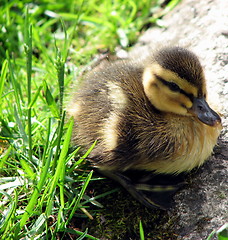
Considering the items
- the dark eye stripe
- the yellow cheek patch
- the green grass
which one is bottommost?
the green grass

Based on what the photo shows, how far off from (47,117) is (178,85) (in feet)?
3.10

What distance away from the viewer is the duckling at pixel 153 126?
7.45ft

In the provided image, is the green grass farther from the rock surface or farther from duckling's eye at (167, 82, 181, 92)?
duckling's eye at (167, 82, 181, 92)

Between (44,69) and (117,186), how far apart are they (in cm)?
A: 147

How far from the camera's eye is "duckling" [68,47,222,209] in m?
2.27

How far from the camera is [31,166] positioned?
2475 millimetres

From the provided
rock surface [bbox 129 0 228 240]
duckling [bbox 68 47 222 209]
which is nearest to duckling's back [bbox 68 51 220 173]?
duckling [bbox 68 47 222 209]

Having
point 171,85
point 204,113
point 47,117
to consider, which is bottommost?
point 47,117

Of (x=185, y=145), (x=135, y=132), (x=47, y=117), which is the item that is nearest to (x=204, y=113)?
(x=185, y=145)

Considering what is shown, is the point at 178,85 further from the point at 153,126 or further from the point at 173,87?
the point at 153,126

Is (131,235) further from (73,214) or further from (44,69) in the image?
(44,69)

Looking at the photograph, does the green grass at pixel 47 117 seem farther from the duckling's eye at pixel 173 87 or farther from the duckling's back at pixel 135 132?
the duckling's eye at pixel 173 87

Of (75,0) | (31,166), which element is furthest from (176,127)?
(75,0)

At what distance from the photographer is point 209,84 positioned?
2.82 meters
